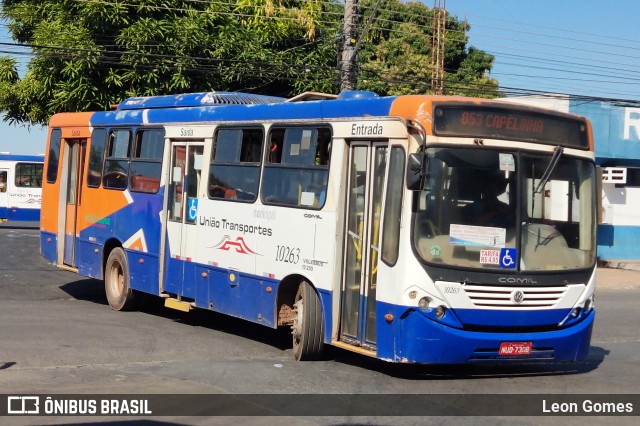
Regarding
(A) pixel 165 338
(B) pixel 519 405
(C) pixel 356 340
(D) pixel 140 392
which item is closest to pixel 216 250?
(A) pixel 165 338

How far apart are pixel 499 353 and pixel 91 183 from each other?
9.24m

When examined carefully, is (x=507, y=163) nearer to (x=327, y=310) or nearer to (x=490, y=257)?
(x=490, y=257)

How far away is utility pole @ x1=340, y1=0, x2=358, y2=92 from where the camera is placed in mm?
22734

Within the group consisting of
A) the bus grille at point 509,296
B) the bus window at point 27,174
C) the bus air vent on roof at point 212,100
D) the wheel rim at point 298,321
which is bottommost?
the wheel rim at point 298,321

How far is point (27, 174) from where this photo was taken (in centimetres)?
4131

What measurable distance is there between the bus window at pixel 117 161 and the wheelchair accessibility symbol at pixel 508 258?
7.74 meters

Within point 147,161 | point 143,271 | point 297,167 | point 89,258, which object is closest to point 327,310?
point 297,167

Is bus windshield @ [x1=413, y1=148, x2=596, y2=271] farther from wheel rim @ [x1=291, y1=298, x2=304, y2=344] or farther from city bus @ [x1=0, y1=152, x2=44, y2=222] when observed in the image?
city bus @ [x1=0, y1=152, x2=44, y2=222]

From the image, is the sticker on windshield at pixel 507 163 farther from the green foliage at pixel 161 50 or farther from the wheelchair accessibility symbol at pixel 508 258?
the green foliage at pixel 161 50

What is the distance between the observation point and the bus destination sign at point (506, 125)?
977 cm

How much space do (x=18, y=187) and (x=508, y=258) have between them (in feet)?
115

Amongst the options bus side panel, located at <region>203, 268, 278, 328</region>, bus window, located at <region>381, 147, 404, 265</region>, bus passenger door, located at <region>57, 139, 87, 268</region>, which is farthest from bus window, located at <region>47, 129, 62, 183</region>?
bus window, located at <region>381, 147, 404, 265</region>

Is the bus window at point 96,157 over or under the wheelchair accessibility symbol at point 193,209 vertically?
over

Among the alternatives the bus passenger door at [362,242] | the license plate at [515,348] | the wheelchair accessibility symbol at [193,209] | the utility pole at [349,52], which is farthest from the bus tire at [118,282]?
the utility pole at [349,52]
